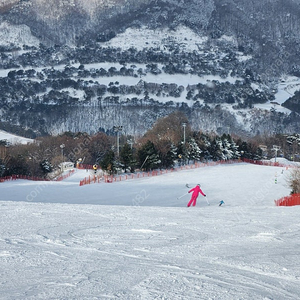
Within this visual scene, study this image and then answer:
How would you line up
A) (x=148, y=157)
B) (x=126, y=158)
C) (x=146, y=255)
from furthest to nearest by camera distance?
1. (x=148, y=157)
2. (x=126, y=158)
3. (x=146, y=255)

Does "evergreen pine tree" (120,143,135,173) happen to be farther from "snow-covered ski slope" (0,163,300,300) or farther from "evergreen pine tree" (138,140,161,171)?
"snow-covered ski slope" (0,163,300,300)

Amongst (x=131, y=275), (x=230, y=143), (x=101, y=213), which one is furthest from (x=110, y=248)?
(x=230, y=143)

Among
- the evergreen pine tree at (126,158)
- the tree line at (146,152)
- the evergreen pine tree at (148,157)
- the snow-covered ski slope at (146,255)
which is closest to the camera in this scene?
the snow-covered ski slope at (146,255)

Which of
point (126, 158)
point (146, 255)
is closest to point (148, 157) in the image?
point (126, 158)

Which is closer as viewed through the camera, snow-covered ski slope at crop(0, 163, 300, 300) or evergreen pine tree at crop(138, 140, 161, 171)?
snow-covered ski slope at crop(0, 163, 300, 300)

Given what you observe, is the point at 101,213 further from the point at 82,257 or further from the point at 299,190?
the point at 299,190

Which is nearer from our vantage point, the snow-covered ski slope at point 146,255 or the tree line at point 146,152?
the snow-covered ski slope at point 146,255

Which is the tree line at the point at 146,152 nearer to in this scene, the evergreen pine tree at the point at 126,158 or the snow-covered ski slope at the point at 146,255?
the evergreen pine tree at the point at 126,158

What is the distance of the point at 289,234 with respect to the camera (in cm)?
1251

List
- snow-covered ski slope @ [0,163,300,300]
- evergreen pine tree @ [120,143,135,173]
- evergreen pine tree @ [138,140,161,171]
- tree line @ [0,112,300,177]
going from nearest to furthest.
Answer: snow-covered ski slope @ [0,163,300,300]
evergreen pine tree @ [120,143,135,173]
tree line @ [0,112,300,177]
evergreen pine tree @ [138,140,161,171]

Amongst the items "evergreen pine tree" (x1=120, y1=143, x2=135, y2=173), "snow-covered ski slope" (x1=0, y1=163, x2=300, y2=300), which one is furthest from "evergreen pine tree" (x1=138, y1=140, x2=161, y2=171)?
"snow-covered ski slope" (x1=0, y1=163, x2=300, y2=300)

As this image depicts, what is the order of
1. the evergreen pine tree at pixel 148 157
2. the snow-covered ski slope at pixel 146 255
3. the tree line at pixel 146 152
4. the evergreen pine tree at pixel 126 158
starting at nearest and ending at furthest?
the snow-covered ski slope at pixel 146 255
the evergreen pine tree at pixel 126 158
the tree line at pixel 146 152
the evergreen pine tree at pixel 148 157

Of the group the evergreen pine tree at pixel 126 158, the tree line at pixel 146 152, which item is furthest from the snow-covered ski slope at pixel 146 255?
the tree line at pixel 146 152

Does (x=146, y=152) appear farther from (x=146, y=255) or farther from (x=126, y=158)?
(x=146, y=255)
